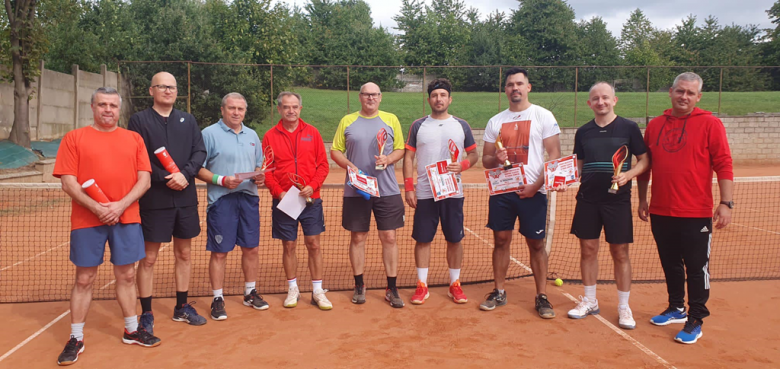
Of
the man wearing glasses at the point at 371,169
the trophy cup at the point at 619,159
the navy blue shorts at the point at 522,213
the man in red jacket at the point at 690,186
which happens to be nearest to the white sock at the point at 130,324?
the man wearing glasses at the point at 371,169

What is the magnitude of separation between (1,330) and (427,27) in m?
45.1

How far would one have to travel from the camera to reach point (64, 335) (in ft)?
16.2

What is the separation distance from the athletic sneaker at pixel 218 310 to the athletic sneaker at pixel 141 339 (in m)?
0.69

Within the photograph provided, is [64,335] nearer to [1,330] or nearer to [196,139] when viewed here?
[1,330]

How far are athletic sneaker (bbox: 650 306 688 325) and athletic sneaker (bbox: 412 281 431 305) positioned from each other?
223 centimetres

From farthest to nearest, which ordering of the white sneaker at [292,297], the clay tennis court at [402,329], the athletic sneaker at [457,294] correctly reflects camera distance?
the athletic sneaker at [457,294] → the white sneaker at [292,297] → the clay tennis court at [402,329]

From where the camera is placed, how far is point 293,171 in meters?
5.57

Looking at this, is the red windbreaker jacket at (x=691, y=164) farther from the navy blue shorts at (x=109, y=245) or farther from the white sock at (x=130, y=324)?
the white sock at (x=130, y=324)

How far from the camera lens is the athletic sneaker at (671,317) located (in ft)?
16.7

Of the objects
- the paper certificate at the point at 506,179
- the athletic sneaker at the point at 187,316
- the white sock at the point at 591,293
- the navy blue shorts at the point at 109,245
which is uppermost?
the paper certificate at the point at 506,179

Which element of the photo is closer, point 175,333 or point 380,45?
point 175,333

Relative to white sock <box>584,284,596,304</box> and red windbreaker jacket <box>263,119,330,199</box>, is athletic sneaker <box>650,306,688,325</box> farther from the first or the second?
red windbreaker jacket <box>263,119,330,199</box>

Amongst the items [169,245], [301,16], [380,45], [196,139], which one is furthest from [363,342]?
[301,16]

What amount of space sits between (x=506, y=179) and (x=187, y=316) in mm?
3359
